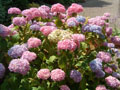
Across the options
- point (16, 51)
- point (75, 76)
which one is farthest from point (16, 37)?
point (75, 76)

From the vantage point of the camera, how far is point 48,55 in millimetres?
Answer: 2691

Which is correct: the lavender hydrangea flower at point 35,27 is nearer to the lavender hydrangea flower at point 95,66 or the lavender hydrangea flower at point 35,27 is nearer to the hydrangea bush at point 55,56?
the hydrangea bush at point 55,56

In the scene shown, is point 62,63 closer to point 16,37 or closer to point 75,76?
point 75,76

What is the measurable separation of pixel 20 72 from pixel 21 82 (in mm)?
189

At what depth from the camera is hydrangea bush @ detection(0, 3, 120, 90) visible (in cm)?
222

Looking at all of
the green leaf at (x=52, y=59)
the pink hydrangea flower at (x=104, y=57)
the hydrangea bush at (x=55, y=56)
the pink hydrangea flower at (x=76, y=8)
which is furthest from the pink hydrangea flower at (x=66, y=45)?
the pink hydrangea flower at (x=76, y=8)

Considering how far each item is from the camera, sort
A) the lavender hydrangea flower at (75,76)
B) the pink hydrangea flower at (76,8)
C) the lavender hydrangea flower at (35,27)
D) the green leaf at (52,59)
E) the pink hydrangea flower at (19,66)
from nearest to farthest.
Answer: the pink hydrangea flower at (19,66), the lavender hydrangea flower at (75,76), the green leaf at (52,59), the lavender hydrangea flower at (35,27), the pink hydrangea flower at (76,8)

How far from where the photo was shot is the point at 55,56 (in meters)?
2.51

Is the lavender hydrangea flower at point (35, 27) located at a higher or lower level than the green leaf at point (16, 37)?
higher

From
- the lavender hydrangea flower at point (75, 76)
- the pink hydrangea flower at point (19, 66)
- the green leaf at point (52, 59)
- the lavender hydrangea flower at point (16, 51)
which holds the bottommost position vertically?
the lavender hydrangea flower at point (75, 76)

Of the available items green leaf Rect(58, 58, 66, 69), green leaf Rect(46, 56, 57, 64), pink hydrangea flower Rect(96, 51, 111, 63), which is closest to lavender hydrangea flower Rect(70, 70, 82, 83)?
green leaf Rect(58, 58, 66, 69)

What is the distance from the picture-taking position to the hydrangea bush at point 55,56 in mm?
2225

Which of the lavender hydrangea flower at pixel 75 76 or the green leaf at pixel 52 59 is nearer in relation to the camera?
the lavender hydrangea flower at pixel 75 76

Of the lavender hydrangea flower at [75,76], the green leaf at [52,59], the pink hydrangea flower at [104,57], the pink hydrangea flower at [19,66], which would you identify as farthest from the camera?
the pink hydrangea flower at [104,57]
